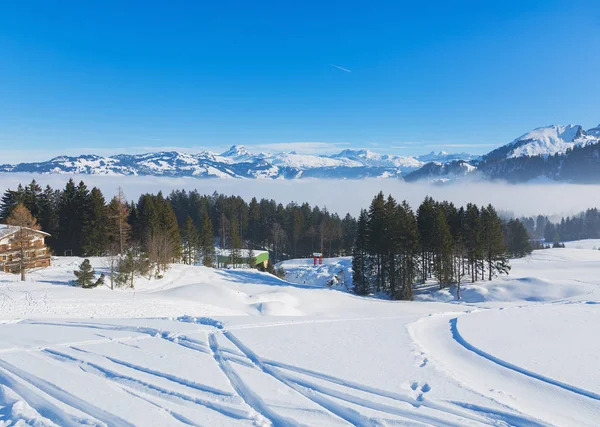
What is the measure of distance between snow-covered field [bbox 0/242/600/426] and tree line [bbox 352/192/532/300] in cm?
1510

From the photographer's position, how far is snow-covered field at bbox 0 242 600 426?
6.66 m

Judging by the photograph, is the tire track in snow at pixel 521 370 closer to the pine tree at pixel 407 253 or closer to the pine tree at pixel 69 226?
the pine tree at pixel 407 253

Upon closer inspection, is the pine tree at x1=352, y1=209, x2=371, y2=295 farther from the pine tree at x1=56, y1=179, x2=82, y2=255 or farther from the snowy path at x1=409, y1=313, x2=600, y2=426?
the pine tree at x1=56, y1=179, x2=82, y2=255

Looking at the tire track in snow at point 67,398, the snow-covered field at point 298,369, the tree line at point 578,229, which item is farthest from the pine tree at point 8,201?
the tree line at point 578,229

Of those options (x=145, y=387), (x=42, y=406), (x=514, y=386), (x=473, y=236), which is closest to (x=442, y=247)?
(x=473, y=236)

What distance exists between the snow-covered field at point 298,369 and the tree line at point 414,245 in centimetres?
1510

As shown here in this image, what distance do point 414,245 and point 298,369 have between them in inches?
1027

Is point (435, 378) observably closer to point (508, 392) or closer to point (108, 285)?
point (508, 392)

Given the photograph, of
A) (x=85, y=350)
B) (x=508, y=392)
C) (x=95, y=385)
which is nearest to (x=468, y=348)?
(x=508, y=392)

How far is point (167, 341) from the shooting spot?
11250 millimetres

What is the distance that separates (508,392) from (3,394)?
10908 mm

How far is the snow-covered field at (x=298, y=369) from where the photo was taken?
6660 mm

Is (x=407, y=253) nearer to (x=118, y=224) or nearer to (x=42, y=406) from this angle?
(x=118, y=224)

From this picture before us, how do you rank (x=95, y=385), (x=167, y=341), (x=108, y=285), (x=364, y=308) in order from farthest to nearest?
1. (x=108, y=285)
2. (x=364, y=308)
3. (x=167, y=341)
4. (x=95, y=385)
